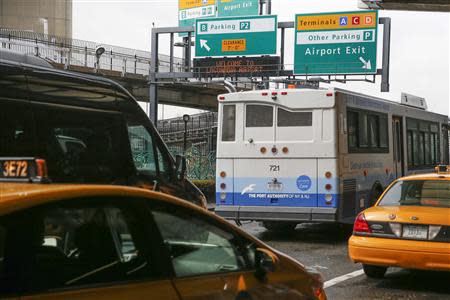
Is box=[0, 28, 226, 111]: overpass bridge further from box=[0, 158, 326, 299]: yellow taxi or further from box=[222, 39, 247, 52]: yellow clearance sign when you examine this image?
box=[0, 158, 326, 299]: yellow taxi

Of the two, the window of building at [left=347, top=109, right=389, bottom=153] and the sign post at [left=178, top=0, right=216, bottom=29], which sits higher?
the sign post at [left=178, top=0, right=216, bottom=29]

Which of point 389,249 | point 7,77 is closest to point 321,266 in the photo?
point 389,249

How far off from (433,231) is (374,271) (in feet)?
3.93

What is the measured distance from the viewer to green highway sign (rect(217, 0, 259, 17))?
131 feet

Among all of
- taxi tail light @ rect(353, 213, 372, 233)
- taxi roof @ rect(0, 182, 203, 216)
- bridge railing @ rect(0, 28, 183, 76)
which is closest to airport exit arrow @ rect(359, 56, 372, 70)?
bridge railing @ rect(0, 28, 183, 76)

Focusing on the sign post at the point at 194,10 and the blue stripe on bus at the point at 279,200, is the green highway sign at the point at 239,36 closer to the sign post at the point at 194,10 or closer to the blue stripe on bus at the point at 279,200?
the blue stripe on bus at the point at 279,200

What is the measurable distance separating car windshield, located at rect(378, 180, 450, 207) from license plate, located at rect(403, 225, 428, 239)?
2.02 ft

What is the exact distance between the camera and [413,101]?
61.4ft

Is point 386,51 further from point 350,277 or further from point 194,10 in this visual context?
point 194,10

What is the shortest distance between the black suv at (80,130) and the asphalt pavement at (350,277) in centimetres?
216

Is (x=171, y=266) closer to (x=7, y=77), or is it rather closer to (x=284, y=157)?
(x=7, y=77)

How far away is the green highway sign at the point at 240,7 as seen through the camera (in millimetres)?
39875

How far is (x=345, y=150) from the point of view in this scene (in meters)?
13.1

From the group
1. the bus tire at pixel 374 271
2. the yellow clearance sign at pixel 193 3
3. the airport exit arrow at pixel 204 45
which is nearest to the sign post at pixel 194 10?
the yellow clearance sign at pixel 193 3
